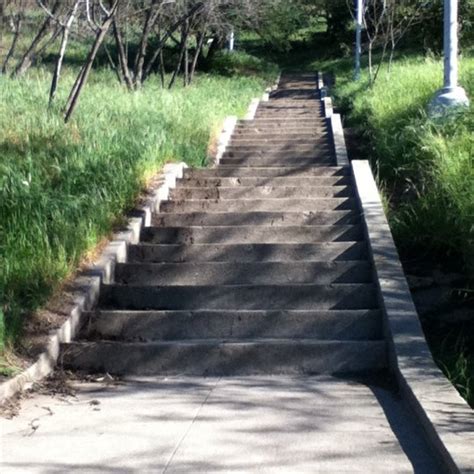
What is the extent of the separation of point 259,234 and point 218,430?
13.9 ft

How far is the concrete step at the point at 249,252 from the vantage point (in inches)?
342

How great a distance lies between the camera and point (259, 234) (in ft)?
30.7

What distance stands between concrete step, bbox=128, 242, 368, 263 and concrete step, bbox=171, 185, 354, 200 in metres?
2.23

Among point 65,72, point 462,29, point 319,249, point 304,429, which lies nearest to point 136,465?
point 304,429

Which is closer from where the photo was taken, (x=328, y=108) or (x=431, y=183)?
(x=431, y=183)

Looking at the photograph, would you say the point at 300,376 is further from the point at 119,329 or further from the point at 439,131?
the point at 439,131

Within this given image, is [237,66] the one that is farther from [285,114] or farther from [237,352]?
[237,352]

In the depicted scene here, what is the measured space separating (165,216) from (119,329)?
2799 millimetres

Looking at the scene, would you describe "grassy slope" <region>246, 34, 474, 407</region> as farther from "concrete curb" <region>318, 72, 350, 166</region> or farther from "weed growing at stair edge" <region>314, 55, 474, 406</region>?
"concrete curb" <region>318, 72, 350, 166</region>

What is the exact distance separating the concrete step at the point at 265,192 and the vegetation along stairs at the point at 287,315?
0.16 meters

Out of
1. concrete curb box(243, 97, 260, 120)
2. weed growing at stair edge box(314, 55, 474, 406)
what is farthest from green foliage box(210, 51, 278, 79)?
weed growing at stair edge box(314, 55, 474, 406)

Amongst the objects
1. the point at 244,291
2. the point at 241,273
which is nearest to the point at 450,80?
the point at 241,273

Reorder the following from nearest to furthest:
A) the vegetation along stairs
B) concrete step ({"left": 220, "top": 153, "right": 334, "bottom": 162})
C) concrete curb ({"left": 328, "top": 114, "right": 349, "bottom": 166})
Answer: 1. the vegetation along stairs
2. concrete curb ({"left": 328, "top": 114, "right": 349, "bottom": 166})
3. concrete step ({"left": 220, "top": 153, "right": 334, "bottom": 162})

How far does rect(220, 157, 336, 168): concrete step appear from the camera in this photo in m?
13.7
